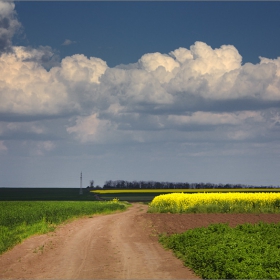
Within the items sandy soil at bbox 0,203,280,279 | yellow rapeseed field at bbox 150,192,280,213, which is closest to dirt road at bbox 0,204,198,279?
sandy soil at bbox 0,203,280,279

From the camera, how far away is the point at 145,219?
111 ft

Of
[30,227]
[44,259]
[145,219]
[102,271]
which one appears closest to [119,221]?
[145,219]

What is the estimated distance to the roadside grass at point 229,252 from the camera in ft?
46.8

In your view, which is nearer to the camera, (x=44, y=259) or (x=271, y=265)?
(x=271, y=265)

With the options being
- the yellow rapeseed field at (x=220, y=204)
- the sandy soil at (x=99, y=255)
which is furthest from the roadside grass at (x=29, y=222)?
the yellow rapeseed field at (x=220, y=204)

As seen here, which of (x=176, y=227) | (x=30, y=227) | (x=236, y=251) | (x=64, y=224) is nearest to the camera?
(x=236, y=251)

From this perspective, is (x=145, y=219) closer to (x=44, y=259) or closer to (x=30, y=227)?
(x=30, y=227)

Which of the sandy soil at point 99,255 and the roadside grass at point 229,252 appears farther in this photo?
the sandy soil at point 99,255

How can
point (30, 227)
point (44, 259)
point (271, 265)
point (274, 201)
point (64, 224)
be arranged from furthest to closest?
point (274, 201), point (64, 224), point (30, 227), point (44, 259), point (271, 265)

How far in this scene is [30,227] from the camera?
3023 cm

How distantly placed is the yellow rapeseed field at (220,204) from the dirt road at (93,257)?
1348cm

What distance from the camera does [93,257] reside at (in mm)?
19203

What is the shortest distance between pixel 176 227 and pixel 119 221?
25.1 ft

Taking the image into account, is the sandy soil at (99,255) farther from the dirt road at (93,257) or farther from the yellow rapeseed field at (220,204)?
the yellow rapeseed field at (220,204)
